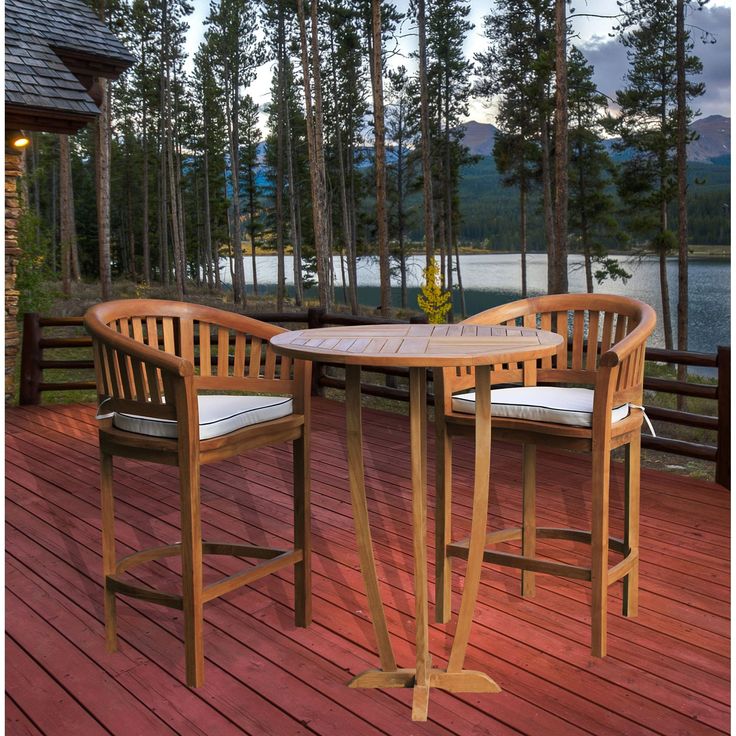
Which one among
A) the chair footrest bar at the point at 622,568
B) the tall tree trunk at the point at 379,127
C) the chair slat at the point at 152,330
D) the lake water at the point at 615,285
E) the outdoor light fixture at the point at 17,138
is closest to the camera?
the chair footrest bar at the point at 622,568

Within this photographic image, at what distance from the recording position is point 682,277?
14.7 meters

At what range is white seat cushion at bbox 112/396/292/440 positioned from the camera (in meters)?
2.08

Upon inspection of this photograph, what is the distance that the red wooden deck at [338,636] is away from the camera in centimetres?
188

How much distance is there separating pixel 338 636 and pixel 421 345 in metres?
0.99

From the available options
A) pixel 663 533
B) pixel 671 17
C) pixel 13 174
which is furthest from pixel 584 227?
pixel 663 533

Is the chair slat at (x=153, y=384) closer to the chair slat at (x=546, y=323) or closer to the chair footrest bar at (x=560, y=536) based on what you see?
the chair footrest bar at (x=560, y=536)

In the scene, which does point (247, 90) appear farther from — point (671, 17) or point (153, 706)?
point (153, 706)

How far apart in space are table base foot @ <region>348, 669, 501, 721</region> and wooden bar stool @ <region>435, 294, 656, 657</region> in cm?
38

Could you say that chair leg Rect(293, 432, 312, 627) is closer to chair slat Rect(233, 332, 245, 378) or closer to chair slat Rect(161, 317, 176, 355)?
chair slat Rect(233, 332, 245, 378)

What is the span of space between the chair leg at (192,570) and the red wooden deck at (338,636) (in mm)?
75

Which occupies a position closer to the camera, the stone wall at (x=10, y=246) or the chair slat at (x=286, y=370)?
the chair slat at (x=286, y=370)

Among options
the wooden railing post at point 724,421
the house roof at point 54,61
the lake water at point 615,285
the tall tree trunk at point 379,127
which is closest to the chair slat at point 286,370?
the wooden railing post at point 724,421

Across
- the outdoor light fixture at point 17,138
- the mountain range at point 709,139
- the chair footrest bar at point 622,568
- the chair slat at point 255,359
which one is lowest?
the chair footrest bar at point 622,568

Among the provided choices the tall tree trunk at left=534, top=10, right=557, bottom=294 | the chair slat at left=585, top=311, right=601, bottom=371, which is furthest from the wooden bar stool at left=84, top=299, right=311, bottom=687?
the tall tree trunk at left=534, top=10, right=557, bottom=294
